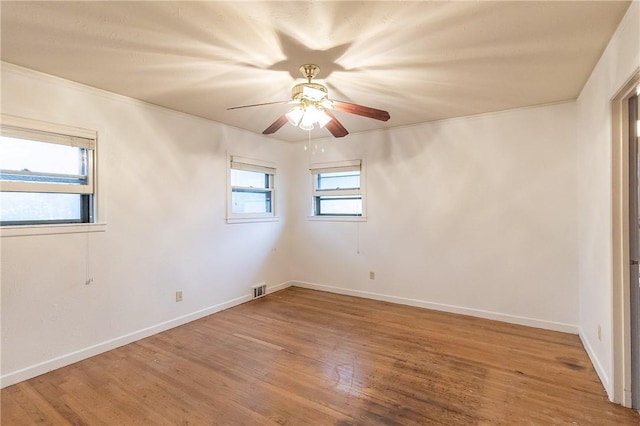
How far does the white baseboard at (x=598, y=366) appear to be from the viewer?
220cm

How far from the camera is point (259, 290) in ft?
15.3

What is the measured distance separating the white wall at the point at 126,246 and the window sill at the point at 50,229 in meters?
0.05

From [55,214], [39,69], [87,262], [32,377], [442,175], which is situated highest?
[39,69]

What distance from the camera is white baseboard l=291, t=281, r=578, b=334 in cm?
336

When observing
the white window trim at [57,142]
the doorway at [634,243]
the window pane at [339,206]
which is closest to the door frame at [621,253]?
the doorway at [634,243]

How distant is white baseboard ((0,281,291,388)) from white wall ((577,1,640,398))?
152 inches

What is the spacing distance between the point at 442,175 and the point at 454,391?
2.54 m

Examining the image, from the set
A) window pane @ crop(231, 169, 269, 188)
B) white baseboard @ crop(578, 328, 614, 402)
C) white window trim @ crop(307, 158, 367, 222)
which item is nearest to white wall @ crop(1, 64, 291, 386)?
window pane @ crop(231, 169, 269, 188)

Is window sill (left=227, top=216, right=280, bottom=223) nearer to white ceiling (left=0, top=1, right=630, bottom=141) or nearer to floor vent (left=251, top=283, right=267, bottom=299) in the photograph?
floor vent (left=251, top=283, right=267, bottom=299)

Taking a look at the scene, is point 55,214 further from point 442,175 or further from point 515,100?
point 515,100

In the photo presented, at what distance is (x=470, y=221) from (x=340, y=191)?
6.24 feet

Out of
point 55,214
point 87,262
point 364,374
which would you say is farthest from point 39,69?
point 364,374

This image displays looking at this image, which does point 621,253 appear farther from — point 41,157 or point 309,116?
point 41,157

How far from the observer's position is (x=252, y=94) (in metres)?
3.06
